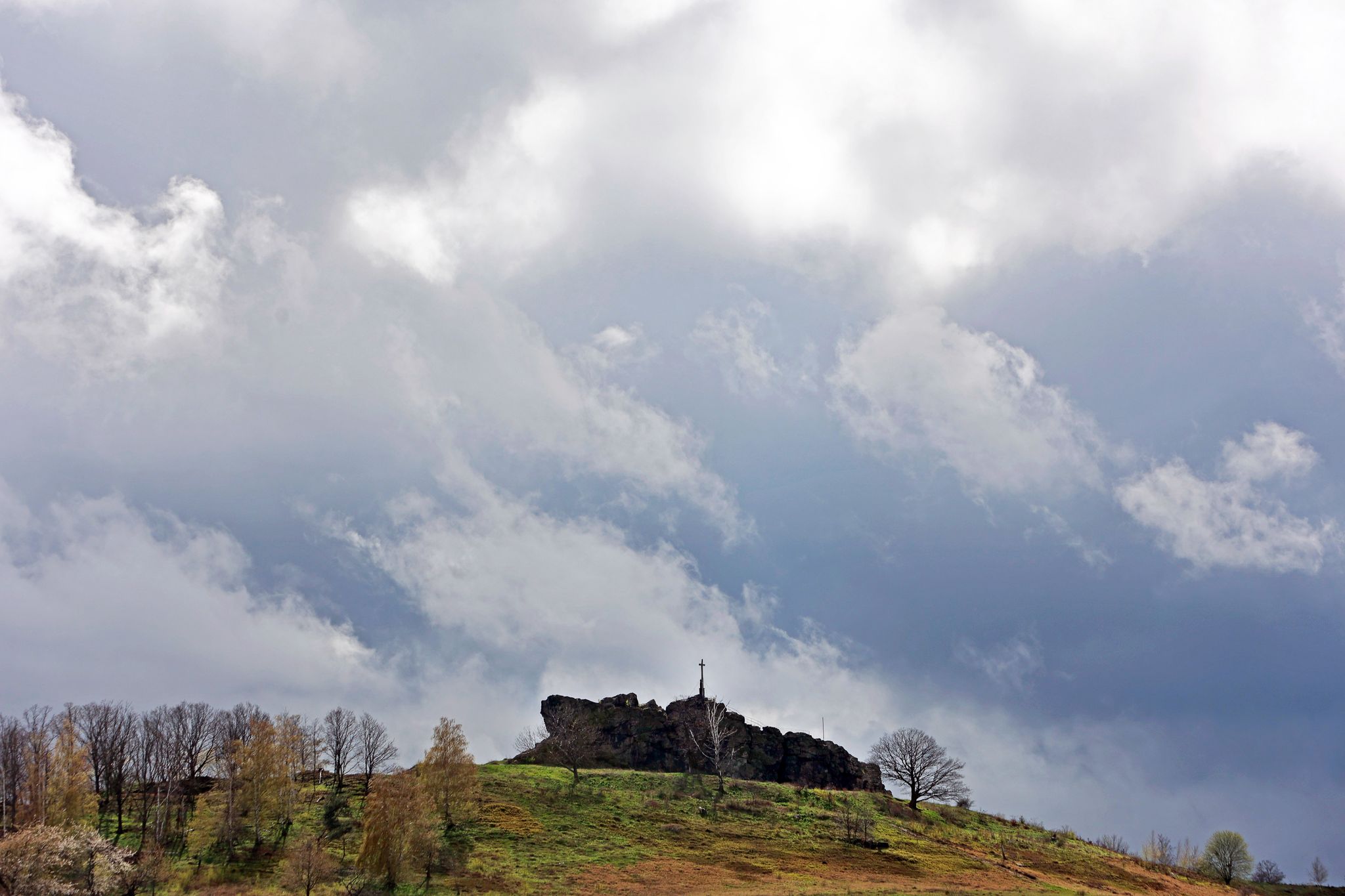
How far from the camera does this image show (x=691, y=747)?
14862cm

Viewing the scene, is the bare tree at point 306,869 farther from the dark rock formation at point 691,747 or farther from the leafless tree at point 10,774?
the dark rock formation at point 691,747

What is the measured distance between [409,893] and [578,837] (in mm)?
22341

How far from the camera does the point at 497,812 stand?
9181cm

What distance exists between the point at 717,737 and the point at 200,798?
2683 inches

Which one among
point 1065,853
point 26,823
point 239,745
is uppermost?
point 239,745

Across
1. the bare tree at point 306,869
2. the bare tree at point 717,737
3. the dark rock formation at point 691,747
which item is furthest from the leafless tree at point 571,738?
the bare tree at point 306,869

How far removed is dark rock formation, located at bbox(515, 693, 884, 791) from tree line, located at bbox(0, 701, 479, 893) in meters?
52.2

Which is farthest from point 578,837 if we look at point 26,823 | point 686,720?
point 686,720

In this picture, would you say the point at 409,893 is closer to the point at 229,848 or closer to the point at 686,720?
the point at 229,848

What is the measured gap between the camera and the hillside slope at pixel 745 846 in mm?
75375

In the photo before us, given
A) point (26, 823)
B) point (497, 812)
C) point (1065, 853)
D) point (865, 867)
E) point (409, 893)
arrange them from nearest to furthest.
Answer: point (409, 893) → point (26, 823) → point (865, 867) → point (497, 812) → point (1065, 853)

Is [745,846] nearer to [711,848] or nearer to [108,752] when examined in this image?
[711,848]

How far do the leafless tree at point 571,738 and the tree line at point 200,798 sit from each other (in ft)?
85.5

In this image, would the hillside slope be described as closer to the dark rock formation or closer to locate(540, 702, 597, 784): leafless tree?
locate(540, 702, 597, 784): leafless tree
